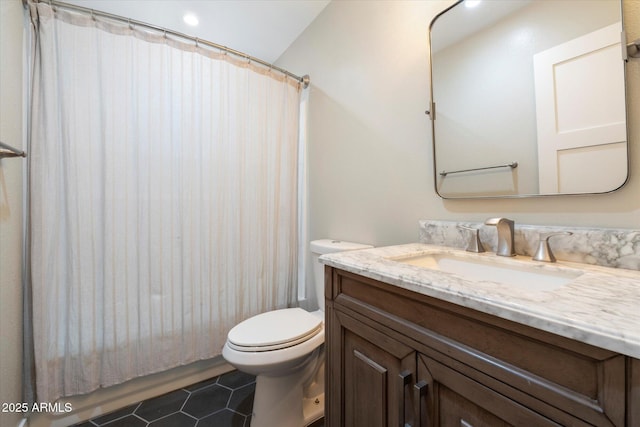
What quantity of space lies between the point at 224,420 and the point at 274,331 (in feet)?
1.88

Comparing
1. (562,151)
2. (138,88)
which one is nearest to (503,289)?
(562,151)

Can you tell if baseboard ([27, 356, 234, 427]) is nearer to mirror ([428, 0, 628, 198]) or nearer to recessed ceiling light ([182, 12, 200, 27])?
mirror ([428, 0, 628, 198])

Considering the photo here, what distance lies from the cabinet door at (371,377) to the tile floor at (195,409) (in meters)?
0.72


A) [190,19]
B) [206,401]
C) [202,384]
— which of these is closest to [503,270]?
[206,401]

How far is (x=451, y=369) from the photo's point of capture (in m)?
0.56

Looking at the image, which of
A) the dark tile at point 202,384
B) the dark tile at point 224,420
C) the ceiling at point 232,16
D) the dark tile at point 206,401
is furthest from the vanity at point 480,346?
the ceiling at point 232,16

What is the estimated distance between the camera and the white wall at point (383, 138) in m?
0.80

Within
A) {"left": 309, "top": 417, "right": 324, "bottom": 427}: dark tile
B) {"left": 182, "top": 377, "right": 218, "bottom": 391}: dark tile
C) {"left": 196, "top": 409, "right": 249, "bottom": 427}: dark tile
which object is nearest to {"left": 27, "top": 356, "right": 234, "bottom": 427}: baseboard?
{"left": 182, "top": 377, "right": 218, "bottom": 391}: dark tile

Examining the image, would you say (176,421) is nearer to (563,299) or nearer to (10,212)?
(10,212)

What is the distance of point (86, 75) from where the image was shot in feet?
4.24

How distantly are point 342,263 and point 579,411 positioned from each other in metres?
0.56

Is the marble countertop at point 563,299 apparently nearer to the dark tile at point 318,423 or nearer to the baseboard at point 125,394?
the dark tile at point 318,423

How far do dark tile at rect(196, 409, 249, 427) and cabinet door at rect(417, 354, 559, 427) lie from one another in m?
1.13

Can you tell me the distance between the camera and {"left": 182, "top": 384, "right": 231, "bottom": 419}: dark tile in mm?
1409
